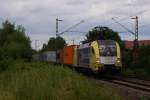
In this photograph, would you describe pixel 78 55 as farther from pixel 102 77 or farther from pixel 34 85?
pixel 34 85

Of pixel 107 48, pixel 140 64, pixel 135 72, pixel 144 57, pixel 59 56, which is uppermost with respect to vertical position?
pixel 107 48

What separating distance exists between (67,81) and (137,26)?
4060 cm

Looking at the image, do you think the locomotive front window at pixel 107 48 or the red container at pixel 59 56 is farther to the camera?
the red container at pixel 59 56

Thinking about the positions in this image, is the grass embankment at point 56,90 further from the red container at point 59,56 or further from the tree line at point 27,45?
the red container at point 59,56

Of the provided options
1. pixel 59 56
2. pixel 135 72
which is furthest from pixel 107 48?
pixel 59 56

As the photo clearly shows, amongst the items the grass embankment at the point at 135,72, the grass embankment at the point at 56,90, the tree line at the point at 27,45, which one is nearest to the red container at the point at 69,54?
the tree line at the point at 27,45

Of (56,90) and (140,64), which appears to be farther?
(140,64)

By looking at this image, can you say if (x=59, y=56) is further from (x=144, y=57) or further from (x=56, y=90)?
(x=56, y=90)


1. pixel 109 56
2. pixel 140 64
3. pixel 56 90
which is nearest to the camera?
pixel 56 90

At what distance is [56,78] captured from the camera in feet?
65.0

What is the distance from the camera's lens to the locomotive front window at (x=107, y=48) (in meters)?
38.0

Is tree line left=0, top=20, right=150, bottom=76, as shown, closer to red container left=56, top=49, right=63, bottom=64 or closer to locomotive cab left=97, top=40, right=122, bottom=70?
red container left=56, top=49, right=63, bottom=64

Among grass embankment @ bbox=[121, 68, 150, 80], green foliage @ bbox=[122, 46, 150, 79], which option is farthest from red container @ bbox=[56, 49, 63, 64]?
grass embankment @ bbox=[121, 68, 150, 80]

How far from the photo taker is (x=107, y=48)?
126 ft
